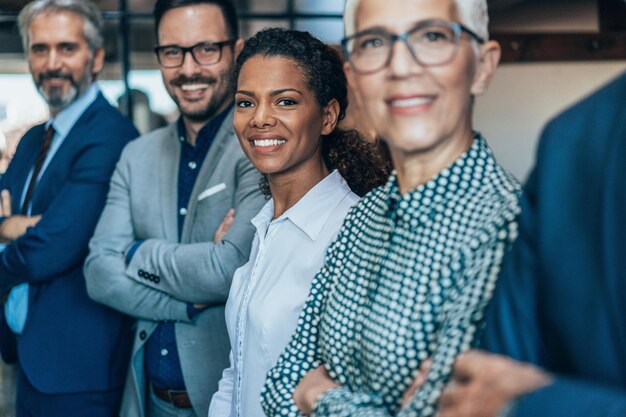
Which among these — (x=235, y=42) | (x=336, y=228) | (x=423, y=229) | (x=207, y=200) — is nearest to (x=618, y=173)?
(x=423, y=229)

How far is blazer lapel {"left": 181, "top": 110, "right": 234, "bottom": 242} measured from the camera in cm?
244

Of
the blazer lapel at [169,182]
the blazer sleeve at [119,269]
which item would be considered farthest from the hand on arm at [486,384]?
the blazer lapel at [169,182]

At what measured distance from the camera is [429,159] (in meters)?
1.27

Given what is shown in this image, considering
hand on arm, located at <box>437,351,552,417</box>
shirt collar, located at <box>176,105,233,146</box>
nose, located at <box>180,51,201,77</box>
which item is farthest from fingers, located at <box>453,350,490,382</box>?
nose, located at <box>180,51,201,77</box>

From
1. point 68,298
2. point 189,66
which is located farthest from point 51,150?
point 189,66

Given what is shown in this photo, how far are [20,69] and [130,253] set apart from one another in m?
3.03

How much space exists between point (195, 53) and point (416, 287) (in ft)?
5.43

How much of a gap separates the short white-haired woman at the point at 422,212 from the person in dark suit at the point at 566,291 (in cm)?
12

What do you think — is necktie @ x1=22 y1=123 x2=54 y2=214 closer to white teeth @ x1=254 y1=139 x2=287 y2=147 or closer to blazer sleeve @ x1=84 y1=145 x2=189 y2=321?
blazer sleeve @ x1=84 y1=145 x2=189 y2=321

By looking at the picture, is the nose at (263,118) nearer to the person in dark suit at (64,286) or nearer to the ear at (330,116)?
the ear at (330,116)

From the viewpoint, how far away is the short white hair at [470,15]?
4.03ft

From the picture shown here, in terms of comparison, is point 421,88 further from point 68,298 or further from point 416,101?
point 68,298

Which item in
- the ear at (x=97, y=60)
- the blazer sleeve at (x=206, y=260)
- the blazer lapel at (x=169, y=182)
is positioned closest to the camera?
the blazer sleeve at (x=206, y=260)

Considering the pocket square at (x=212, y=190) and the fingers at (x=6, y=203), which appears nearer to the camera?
the pocket square at (x=212, y=190)
